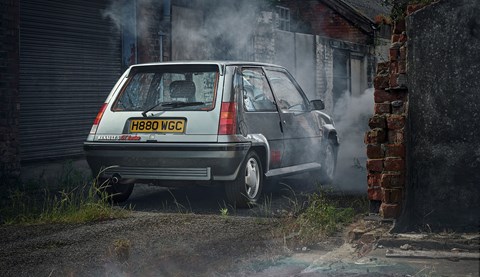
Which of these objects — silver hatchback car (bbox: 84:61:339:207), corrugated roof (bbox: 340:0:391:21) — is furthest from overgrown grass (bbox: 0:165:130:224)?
corrugated roof (bbox: 340:0:391:21)

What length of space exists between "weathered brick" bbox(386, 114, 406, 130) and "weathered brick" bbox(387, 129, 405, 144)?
0.03m

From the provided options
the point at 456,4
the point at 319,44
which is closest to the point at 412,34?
the point at 456,4

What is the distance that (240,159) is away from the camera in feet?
24.7

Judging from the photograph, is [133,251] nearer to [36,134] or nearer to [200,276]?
[200,276]

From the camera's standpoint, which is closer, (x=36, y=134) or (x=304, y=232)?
(x=304, y=232)

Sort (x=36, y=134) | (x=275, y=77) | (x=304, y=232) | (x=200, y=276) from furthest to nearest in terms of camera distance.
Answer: (x=36, y=134) → (x=275, y=77) → (x=304, y=232) → (x=200, y=276)

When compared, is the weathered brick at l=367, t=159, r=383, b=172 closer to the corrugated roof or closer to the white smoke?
the white smoke

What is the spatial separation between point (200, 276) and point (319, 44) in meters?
15.8

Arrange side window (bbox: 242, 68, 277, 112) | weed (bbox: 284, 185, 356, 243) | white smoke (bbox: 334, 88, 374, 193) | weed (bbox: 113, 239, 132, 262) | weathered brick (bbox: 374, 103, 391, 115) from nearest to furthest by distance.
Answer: weed (bbox: 113, 239, 132, 262), weathered brick (bbox: 374, 103, 391, 115), weed (bbox: 284, 185, 356, 243), side window (bbox: 242, 68, 277, 112), white smoke (bbox: 334, 88, 374, 193)

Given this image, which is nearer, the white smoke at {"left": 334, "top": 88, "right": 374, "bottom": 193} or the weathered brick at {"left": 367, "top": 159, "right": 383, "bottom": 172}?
the weathered brick at {"left": 367, "top": 159, "right": 383, "bottom": 172}

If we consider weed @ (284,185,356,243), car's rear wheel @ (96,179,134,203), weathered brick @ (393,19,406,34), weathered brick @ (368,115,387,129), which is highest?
weathered brick @ (393,19,406,34)

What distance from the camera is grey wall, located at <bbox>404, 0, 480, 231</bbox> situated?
545 centimetres

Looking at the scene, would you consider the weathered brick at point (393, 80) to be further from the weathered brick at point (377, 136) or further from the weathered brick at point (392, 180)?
the weathered brick at point (392, 180)

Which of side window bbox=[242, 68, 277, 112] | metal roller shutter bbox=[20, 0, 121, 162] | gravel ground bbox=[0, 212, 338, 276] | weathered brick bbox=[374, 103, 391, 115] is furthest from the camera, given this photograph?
metal roller shutter bbox=[20, 0, 121, 162]
